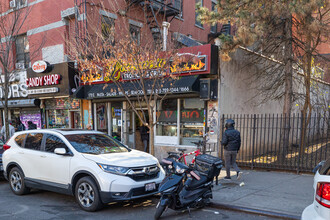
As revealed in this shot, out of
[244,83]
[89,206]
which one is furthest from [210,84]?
[89,206]

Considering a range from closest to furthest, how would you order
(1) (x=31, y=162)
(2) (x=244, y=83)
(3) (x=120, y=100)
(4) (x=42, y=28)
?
1. (1) (x=31, y=162)
2. (2) (x=244, y=83)
3. (3) (x=120, y=100)
4. (4) (x=42, y=28)

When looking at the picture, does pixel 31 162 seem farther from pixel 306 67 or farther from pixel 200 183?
pixel 306 67

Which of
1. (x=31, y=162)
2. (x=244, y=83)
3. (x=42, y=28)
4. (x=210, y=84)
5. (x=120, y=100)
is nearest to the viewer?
(x=31, y=162)

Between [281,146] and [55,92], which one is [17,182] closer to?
[55,92]

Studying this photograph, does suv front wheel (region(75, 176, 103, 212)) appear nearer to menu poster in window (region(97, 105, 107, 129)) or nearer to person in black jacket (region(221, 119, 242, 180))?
person in black jacket (region(221, 119, 242, 180))

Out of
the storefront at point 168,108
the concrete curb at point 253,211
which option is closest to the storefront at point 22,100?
the storefront at point 168,108

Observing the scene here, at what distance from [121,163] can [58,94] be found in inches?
363

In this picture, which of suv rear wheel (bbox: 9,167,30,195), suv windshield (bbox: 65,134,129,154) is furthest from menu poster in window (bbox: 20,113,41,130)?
suv windshield (bbox: 65,134,129,154)

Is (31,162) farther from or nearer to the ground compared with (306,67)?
nearer to the ground

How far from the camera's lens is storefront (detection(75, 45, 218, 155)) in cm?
930

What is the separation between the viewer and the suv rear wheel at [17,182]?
21.0 feet

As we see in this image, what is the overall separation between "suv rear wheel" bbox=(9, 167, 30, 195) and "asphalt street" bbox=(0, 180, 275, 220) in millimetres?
190

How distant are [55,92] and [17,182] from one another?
23.6 ft

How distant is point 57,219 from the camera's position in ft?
15.9
